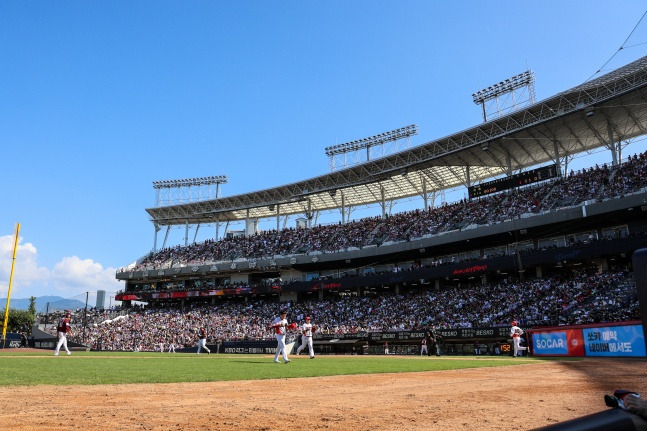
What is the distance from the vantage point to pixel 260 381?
10469 millimetres

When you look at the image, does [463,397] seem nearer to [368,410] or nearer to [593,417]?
[368,410]

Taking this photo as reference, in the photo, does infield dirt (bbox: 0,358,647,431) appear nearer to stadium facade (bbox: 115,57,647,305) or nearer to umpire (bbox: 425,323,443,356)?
umpire (bbox: 425,323,443,356)

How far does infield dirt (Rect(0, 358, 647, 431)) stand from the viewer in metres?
5.17

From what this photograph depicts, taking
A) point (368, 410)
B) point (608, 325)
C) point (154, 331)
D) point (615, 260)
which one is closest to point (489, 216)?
point (615, 260)

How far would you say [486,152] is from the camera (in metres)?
48.1

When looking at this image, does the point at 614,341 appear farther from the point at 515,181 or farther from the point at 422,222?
the point at 422,222

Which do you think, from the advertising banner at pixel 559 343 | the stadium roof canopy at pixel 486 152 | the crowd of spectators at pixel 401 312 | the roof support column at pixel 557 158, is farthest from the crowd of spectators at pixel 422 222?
the advertising banner at pixel 559 343

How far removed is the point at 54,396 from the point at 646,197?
37173 millimetres

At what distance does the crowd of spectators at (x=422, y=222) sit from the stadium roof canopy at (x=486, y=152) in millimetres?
3218

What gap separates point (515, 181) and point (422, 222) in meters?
10.1

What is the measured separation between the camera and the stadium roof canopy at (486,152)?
38.7 metres

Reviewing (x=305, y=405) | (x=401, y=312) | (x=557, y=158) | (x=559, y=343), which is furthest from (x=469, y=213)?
(x=305, y=405)

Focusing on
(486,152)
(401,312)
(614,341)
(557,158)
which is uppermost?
(486,152)

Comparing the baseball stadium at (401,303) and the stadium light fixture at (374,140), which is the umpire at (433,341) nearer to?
the baseball stadium at (401,303)
